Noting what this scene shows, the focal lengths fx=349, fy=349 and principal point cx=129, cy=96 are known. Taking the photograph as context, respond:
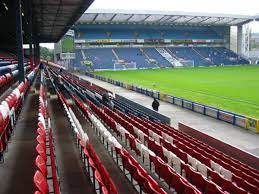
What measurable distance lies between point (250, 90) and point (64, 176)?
2783cm

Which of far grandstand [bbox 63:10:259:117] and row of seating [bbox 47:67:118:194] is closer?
row of seating [bbox 47:67:118:194]

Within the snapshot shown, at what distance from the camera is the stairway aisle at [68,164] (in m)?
6.38

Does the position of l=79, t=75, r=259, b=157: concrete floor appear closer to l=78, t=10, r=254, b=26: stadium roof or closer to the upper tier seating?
l=78, t=10, r=254, b=26: stadium roof

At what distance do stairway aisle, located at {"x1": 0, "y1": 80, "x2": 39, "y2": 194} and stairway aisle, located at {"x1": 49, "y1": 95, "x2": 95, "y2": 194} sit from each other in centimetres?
65

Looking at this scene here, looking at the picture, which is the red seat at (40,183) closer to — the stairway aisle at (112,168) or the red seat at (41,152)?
the red seat at (41,152)

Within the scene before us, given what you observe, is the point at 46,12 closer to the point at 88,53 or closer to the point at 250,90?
the point at 250,90

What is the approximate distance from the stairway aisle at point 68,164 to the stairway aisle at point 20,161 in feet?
2.13

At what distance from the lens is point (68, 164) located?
25.1ft

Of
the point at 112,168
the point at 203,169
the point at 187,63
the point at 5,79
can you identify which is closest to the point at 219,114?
the point at 5,79

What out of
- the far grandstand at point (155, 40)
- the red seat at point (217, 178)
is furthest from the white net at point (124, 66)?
the red seat at point (217, 178)

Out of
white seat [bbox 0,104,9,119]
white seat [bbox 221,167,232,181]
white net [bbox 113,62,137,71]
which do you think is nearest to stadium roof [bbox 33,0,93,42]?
white seat [bbox 0,104,9,119]

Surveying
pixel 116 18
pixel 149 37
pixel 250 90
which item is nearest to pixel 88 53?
pixel 116 18

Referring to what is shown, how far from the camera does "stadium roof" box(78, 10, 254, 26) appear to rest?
6238cm

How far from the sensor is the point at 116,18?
67.2 meters
